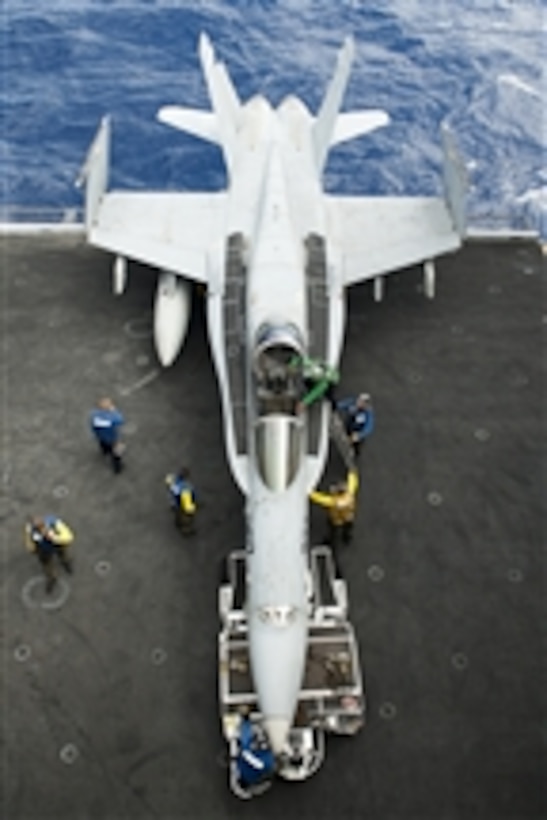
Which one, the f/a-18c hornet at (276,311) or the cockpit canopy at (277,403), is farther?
the cockpit canopy at (277,403)

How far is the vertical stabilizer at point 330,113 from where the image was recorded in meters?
17.9

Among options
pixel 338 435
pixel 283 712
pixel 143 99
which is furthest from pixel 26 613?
pixel 143 99

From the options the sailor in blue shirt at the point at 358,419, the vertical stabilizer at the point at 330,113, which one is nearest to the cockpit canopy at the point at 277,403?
the sailor in blue shirt at the point at 358,419

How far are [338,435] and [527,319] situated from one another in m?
6.64

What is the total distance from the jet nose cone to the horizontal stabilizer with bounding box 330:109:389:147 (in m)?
15.1

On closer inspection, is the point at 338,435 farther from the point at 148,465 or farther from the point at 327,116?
the point at 327,116

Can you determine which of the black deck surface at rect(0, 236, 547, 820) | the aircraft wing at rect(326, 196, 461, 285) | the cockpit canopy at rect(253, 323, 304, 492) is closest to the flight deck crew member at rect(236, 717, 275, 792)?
the black deck surface at rect(0, 236, 547, 820)

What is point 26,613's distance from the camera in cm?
1168

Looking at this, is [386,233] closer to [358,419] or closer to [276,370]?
[358,419]

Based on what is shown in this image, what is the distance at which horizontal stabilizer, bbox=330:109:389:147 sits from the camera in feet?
65.5

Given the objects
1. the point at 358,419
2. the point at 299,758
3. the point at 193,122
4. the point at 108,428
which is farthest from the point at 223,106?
the point at 299,758

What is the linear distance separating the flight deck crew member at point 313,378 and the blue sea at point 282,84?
1798cm

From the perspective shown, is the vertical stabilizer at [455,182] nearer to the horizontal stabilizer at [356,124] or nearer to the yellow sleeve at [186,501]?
the horizontal stabilizer at [356,124]

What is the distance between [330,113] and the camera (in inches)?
703
